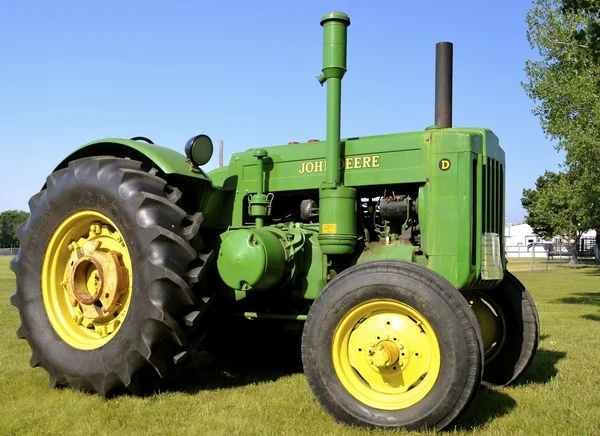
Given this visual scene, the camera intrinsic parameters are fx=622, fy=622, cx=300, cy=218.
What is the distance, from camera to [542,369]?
6.21m

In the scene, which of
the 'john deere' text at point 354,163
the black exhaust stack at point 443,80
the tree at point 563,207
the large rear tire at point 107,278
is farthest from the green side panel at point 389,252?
the tree at point 563,207

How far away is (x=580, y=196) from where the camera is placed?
70.5ft

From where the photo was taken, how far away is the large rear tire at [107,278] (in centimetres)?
477

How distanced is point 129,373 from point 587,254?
186ft

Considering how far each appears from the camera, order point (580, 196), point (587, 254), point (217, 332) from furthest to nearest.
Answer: point (587, 254), point (580, 196), point (217, 332)

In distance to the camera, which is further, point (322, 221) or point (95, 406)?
point (322, 221)

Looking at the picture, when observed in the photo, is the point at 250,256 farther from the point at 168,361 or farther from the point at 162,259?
the point at 168,361

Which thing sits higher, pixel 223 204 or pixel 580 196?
pixel 580 196

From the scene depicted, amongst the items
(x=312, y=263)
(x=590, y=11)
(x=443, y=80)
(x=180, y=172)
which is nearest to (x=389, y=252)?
(x=312, y=263)

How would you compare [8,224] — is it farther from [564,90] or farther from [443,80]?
[443,80]

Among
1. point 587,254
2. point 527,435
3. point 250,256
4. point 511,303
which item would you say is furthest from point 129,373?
point 587,254

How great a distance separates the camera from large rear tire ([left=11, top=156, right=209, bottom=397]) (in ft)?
15.6

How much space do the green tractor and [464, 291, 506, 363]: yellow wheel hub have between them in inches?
0.7

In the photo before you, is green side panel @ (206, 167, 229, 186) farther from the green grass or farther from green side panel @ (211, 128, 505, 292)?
the green grass
